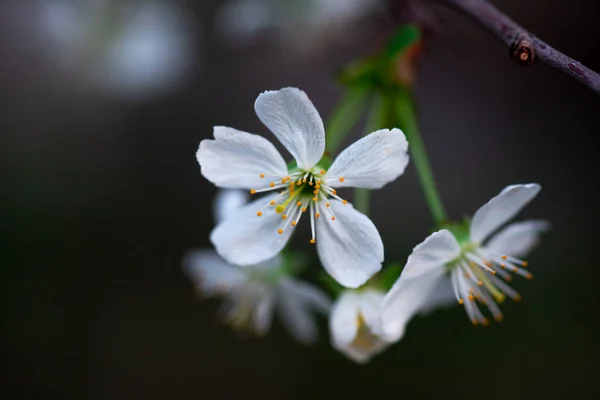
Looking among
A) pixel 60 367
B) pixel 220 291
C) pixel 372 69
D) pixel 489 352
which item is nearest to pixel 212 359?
pixel 60 367

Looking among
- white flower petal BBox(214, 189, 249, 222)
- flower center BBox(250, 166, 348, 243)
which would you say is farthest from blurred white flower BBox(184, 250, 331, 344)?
flower center BBox(250, 166, 348, 243)

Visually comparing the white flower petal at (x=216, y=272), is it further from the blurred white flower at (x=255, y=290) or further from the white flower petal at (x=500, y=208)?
the white flower petal at (x=500, y=208)

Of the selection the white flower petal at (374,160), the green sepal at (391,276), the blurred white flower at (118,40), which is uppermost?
the blurred white flower at (118,40)

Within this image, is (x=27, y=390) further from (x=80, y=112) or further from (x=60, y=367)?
(x=80, y=112)

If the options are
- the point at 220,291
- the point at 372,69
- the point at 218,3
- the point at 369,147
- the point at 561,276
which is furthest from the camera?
the point at 561,276

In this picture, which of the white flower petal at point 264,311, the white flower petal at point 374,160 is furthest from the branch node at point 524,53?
the white flower petal at point 264,311

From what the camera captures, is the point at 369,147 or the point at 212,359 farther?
the point at 212,359
